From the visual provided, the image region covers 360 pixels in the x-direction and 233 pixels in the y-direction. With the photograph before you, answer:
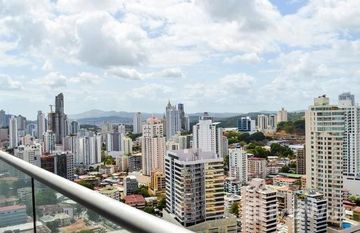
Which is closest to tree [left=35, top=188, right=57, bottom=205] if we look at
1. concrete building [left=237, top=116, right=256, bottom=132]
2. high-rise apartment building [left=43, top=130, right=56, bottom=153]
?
high-rise apartment building [left=43, top=130, right=56, bottom=153]

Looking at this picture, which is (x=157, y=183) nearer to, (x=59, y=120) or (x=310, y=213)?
(x=59, y=120)

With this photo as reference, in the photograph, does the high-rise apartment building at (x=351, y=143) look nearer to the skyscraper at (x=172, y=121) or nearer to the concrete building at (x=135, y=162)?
the skyscraper at (x=172, y=121)

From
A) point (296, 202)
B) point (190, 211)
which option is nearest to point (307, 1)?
point (296, 202)

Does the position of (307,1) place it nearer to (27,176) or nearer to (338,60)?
(338,60)

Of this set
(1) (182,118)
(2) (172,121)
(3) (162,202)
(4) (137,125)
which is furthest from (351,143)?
(4) (137,125)

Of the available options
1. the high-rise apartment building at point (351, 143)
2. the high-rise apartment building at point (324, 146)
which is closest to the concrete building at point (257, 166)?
the high-rise apartment building at point (324, 146)

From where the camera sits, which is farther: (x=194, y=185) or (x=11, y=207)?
(x=194, y=185)
